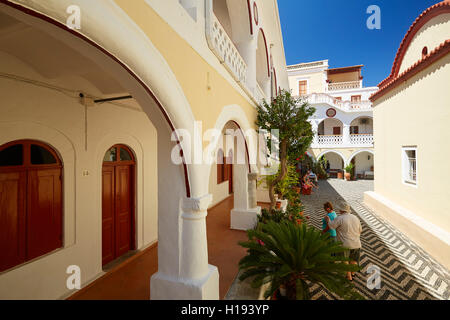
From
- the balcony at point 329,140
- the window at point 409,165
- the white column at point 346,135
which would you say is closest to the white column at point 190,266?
the window at point 409,165

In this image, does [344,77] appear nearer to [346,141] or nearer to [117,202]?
[346,141]

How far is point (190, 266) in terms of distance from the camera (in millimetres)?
2672

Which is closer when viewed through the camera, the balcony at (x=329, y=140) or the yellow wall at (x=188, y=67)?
the yellow wall at (x=188, y=67)

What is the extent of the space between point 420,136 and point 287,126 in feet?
14.2

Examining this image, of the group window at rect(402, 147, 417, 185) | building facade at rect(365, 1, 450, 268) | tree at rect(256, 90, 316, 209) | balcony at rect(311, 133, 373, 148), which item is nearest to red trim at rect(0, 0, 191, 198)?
tree at rect(256, 90, 316, 209)

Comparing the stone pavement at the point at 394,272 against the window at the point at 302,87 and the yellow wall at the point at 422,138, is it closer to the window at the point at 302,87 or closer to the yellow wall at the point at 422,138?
the yellow wall at the point at 422,138

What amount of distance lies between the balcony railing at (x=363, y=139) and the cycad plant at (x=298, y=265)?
2147cm

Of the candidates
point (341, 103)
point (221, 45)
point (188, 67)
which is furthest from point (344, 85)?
point (188, 67)

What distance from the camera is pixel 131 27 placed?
1875mm

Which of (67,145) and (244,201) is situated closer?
(67,145)

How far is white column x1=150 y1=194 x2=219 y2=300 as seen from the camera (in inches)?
104

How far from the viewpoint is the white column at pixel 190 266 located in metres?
2.64

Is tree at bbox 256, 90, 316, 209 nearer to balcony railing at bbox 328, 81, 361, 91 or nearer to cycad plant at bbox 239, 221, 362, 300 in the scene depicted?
cycad plant at bbox 239, 221, 362, 300
